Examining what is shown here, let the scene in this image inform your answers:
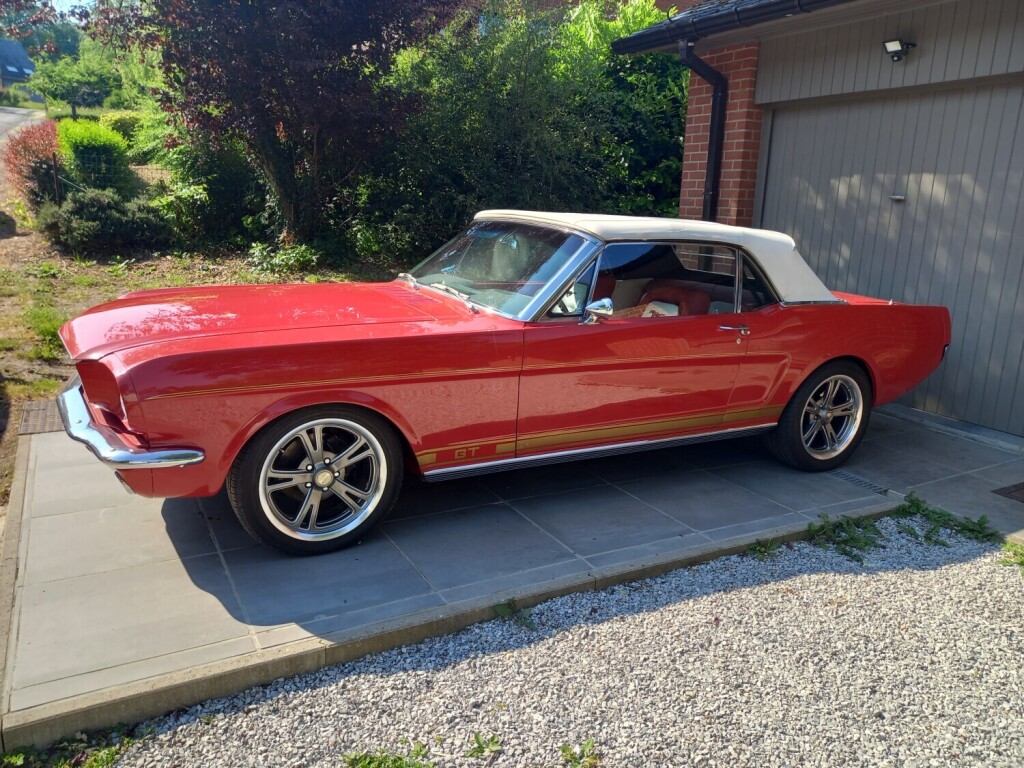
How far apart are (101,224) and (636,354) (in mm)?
8920

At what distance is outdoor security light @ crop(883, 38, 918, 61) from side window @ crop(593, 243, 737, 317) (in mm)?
2759

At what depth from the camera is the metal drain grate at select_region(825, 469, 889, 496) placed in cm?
498

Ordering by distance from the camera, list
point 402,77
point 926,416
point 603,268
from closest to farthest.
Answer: point 603,268 → point 926,416 → point 402,77

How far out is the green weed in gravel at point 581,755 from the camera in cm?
255

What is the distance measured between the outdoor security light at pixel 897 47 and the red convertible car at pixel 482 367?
215cm

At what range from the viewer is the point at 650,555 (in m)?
Answer: 3.90

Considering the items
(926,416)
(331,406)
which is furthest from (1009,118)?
(331,406)

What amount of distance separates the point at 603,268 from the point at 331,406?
1704 millimetres

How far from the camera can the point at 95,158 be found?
1262 cm

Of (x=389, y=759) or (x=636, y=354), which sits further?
(x=636, y=354)

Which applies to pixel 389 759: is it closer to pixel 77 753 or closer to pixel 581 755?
pixel 581 755

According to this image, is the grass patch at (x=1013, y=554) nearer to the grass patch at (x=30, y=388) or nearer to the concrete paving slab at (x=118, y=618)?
the concrete paving slab at (x=118, y=618)

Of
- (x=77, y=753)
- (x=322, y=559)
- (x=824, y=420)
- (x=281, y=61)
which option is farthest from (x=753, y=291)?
(x=281, y=61)

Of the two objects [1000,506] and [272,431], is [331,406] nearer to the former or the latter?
[272,431]
